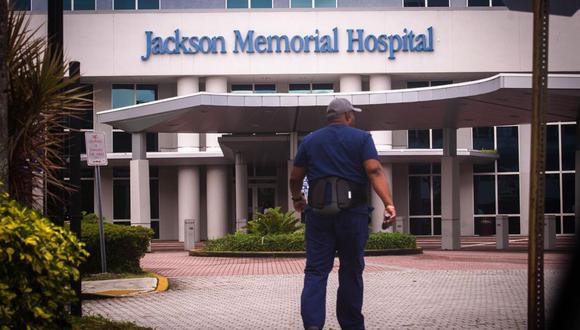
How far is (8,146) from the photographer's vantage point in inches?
277

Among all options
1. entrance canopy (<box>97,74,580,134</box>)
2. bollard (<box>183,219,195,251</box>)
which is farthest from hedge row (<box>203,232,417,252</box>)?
bollard (<box>183,219,195,251</box>)

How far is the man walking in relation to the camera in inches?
285

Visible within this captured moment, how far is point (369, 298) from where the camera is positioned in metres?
12.2

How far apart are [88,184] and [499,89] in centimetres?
2571

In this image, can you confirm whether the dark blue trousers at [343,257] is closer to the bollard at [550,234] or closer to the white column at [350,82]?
the bollard at [550,234]

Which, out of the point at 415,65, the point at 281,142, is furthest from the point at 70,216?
the point at 415,65

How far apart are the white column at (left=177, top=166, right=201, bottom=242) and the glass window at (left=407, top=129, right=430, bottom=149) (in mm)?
10097

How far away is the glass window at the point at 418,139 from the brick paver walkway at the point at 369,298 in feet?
75.0

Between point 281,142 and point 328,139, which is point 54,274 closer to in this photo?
point 328,139

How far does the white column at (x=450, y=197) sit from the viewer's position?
28.0 metres

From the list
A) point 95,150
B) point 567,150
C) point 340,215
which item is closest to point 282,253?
point 95,150

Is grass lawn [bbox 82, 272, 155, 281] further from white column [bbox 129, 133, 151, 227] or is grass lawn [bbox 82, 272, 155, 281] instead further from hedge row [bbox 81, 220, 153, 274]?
white column [bbox 129, 133, 151, 227]

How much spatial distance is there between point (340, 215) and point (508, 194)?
3641 centimetres

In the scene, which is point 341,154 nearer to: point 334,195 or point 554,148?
point 334,195
